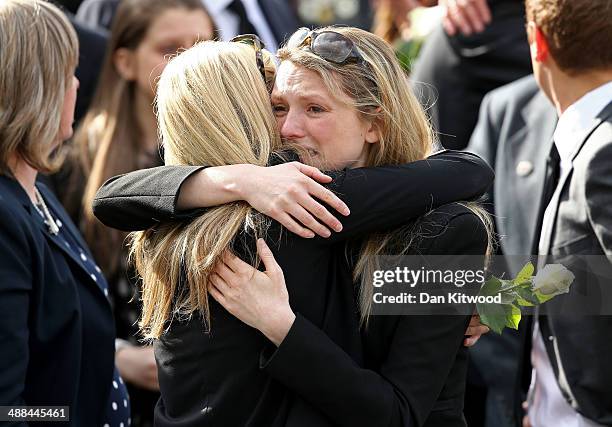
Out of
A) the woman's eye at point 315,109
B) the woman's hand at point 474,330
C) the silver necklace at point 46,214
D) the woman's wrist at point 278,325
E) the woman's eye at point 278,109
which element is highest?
the woman's eye at point 315,109

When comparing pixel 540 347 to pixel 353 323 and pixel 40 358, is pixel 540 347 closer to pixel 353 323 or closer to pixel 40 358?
pixel 353 323

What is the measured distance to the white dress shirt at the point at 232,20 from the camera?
4.91 metres

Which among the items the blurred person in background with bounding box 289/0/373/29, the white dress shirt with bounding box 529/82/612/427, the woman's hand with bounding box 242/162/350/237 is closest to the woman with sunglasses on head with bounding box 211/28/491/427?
the woman's hand with bounding box 242/162/350/237

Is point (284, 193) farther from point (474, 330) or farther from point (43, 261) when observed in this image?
point (43, 261)

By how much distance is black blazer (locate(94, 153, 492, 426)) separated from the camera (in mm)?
2189

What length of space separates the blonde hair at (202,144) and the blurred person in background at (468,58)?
6.68 ft

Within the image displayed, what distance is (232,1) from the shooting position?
495cm

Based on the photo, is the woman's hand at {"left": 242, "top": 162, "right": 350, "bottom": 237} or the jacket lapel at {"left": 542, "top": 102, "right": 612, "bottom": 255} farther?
the jacket lapel at {"left": 542, "top": 102, "right": 612, "bottom": 255}

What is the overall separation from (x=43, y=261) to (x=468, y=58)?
2.57m

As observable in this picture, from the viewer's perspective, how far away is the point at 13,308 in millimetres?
2408

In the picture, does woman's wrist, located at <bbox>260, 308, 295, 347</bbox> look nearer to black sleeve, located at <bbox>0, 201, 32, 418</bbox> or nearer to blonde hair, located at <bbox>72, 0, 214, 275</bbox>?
black sleeve, located at <bbox>0, 201, 32, 418</bbox>

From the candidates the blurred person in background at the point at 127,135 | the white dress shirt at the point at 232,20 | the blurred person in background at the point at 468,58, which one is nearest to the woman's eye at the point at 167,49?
the blurred person in background at the point at 127,135

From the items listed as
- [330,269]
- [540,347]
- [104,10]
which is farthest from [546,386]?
[104,10]

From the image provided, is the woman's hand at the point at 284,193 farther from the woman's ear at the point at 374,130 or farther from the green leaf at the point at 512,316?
the green leaf at the point at 512,316
